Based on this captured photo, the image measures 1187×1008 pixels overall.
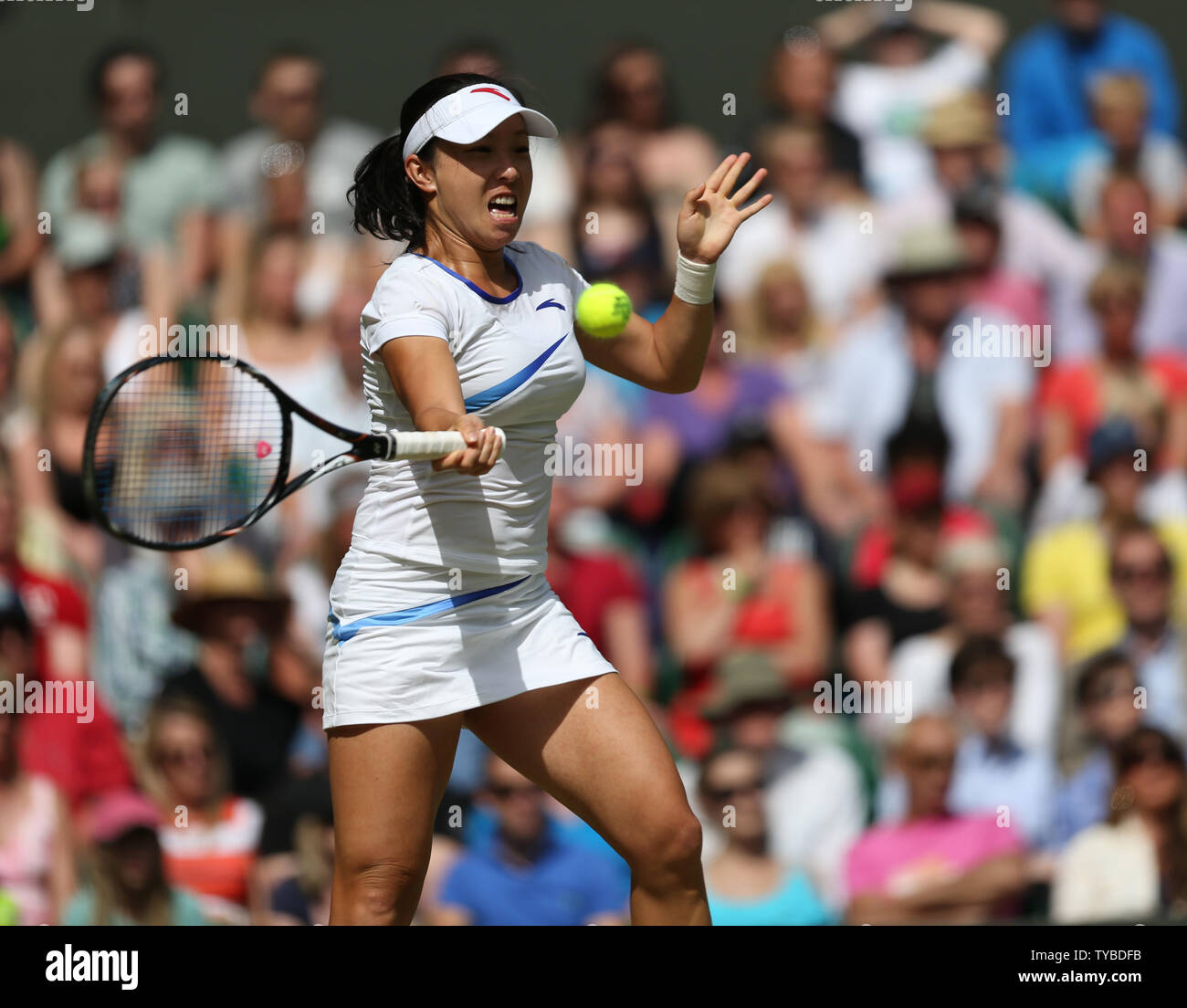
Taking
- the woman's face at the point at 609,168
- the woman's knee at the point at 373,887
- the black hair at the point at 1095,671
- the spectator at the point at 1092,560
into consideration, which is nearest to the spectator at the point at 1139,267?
the spectator at the point at 1092,560

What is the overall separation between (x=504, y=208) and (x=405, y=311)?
1.08ft

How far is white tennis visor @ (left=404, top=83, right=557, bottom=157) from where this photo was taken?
350cm

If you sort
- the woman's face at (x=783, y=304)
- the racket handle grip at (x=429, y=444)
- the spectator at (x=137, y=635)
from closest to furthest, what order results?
the racket handle grip at (x=429, y=444)
the spectator at (x=137, y=635)
the woman's face at (x=783, y=304)

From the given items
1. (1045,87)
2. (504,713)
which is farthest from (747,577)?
(504,713)

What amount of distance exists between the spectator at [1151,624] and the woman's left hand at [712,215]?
296cm

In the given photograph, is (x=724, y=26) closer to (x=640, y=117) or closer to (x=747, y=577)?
(x=640, y=117)

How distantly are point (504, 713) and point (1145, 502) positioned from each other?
3553 millimetres

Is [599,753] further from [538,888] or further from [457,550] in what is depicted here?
[538,888]

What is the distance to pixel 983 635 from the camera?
6.14 m

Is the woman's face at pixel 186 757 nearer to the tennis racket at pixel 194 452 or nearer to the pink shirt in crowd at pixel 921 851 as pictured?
the tennis racket at pixel 194 452

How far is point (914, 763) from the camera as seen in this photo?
6000 mm

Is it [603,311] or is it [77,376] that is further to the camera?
[77,376]

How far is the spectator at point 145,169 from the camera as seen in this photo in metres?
6.60

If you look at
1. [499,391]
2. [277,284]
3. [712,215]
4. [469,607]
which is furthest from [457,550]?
[277,284]
